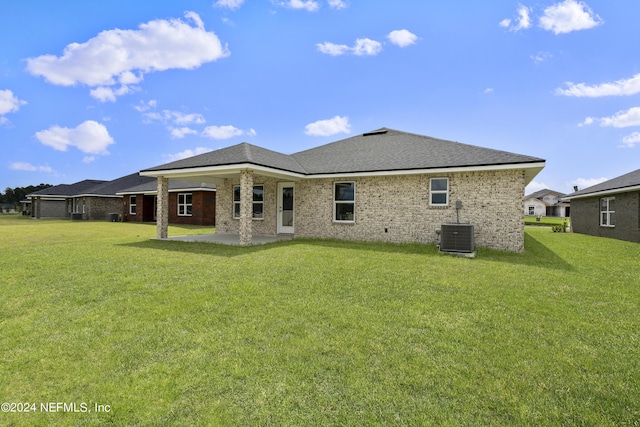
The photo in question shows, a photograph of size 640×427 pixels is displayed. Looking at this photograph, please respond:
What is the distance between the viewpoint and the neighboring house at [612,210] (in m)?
14.8

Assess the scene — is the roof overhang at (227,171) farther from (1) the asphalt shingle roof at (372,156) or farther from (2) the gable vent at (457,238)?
(2) the gable vent at (457,238)

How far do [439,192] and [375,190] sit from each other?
8.32ft

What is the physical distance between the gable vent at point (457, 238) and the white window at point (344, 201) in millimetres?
4075

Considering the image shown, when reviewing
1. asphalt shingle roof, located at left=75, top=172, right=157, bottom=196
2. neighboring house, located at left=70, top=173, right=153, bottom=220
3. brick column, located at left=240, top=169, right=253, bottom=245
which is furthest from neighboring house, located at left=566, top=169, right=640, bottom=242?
neighboring house, located at left=70, top=173, right=153, bottom=220

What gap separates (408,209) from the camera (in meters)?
12.0

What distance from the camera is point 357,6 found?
9750 millimetres

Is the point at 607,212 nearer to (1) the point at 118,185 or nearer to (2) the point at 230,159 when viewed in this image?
(2) the point at 230,159

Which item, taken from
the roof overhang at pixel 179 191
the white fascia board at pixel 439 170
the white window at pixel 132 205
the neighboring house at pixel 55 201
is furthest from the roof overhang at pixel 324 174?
the neighboring house at pixel 55 201

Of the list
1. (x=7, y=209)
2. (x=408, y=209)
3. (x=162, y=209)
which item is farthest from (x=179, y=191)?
(x=7, y=209)

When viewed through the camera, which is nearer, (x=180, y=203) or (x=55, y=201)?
(x=180, y=203)

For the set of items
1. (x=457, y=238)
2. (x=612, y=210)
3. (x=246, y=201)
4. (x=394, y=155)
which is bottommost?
(x=457, y=238)

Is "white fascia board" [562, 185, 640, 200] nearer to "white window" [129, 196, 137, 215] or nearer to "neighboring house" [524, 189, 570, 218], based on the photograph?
"white window" [129, 196, 137, 215]

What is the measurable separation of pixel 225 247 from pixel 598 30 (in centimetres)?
1488

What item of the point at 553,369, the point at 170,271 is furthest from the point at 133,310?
the point at 553,369
